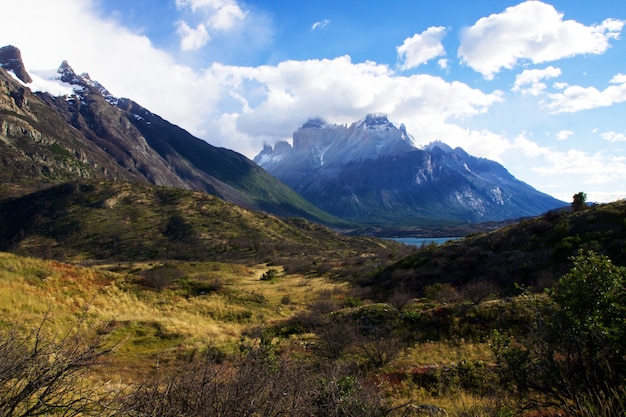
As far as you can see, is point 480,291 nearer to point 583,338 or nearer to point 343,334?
point 343,334

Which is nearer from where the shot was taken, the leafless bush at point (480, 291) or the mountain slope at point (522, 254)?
the leafless bush at point (480, 291)

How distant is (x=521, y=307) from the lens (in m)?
20.3

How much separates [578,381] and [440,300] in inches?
861

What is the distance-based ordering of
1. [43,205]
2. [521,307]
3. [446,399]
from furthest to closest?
[43,205] → [521,307] → [446,399]

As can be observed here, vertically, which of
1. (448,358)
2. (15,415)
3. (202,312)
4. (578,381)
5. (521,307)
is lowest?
(202,312)

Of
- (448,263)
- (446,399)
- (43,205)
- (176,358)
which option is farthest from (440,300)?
(43,205)

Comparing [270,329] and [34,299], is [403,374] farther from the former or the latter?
[34,299]

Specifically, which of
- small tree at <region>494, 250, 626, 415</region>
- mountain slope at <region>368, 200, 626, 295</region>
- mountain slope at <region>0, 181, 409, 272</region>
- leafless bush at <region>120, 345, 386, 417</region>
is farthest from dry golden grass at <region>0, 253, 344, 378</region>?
mountain slope at <region>0, 181, 409, 272</region>

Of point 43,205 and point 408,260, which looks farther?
point 43,205

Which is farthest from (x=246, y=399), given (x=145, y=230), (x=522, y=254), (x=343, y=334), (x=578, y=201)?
(x=145, y=230)

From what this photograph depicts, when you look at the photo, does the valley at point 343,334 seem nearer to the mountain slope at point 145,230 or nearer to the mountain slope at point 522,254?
the mountain slope at point 522,254

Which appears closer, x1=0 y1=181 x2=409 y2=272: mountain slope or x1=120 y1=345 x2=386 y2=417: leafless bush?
x1=120 y1=345 x2=386 y2=417: leafless bush

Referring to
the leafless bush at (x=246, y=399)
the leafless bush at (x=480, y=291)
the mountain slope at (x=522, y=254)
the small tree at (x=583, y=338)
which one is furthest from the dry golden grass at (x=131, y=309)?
the small tree at (x=583, y=338)

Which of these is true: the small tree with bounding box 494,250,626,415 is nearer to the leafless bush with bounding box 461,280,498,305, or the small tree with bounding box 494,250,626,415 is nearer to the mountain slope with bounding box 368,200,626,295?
the leafless bush with bounding box 461,280,498,305
